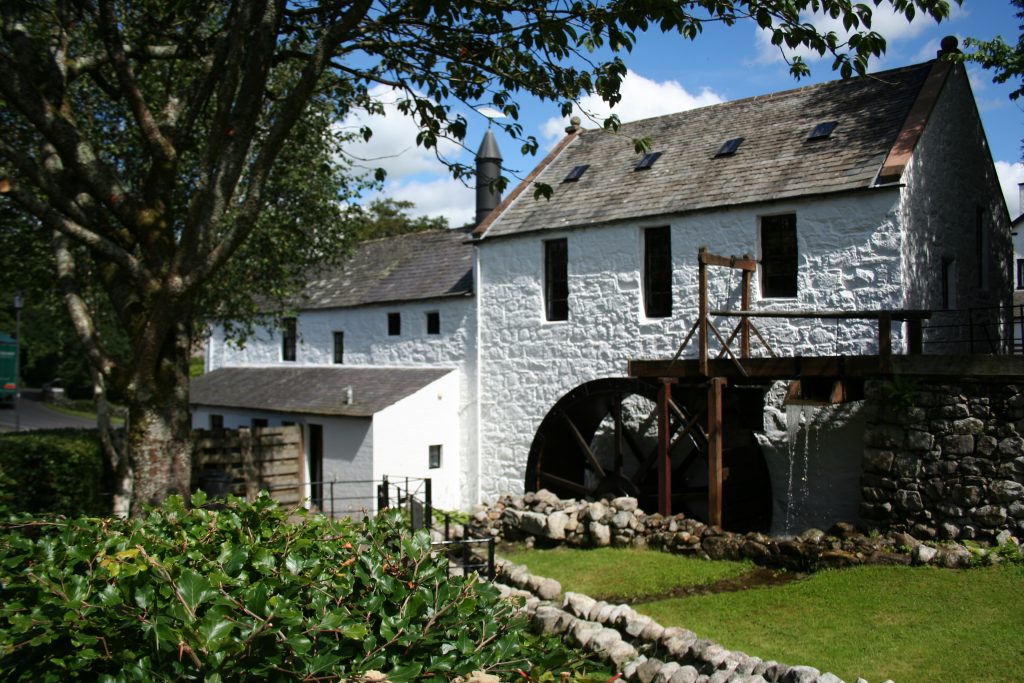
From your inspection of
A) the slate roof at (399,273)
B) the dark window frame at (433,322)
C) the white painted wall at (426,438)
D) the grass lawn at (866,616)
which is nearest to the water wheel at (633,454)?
the white painted wall at (426,438)

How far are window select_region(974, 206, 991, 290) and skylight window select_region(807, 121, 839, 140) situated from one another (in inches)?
132

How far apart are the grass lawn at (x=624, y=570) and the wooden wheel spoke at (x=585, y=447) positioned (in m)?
2.28

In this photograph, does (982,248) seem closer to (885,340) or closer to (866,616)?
(885,340)

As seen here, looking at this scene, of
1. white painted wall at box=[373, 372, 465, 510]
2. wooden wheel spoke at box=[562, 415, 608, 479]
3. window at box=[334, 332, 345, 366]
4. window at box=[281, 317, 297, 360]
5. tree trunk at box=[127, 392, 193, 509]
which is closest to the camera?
tree trunk at box=[127, 392, 193, 509]

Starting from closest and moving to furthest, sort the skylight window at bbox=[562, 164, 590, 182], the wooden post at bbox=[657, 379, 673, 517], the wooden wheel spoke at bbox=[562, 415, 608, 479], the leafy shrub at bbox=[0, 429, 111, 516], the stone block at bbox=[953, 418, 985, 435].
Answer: the stone block at bbox=[953, 418, 985, 435] → the leafy shrub at bbox=[0, 429, 111, 516] → the wooden post at bbox=[657, 379, 673, 517] → the wooden wheel spoke at bbox=[562, 415, 608, 479] → the skylight window at bbox=[562, 164, 590, 182]

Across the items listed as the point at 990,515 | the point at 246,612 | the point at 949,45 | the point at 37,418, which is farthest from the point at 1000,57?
the point at 37,418

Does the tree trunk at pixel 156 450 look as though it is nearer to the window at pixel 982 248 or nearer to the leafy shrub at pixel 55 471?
the leafy shrub at pixel 55 471

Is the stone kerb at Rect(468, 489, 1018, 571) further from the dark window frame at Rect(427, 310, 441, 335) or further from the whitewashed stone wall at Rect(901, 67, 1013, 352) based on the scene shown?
the dark window frame at Rect(427, 310, 441, 335)

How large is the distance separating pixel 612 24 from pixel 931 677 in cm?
→ 612

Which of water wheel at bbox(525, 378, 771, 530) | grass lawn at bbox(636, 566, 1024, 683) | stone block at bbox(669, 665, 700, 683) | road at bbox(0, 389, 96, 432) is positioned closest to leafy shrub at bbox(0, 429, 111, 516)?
water wheel at bbox(525, 378, 771, 530)

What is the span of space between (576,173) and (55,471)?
438 inches

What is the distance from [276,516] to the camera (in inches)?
178

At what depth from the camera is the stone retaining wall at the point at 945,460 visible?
1038 centimetres

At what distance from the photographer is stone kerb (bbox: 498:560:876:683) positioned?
6859mm
